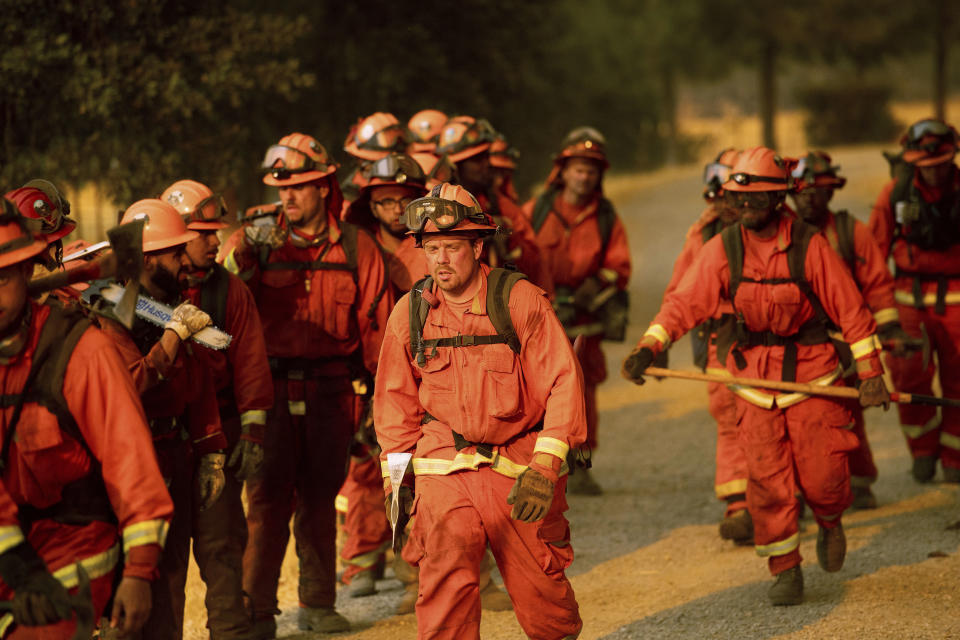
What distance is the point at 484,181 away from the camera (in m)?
9.61

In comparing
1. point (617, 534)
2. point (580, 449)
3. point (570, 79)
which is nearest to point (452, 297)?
point (580, 449)

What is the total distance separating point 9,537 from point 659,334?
403 centimetres

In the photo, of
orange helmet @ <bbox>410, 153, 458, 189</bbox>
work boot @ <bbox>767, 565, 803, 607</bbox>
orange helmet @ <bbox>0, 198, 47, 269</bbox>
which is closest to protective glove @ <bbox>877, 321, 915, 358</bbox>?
work boot @ <bbox>767, 565, 803, 607</bbox>

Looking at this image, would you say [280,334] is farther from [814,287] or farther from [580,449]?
[814,287]

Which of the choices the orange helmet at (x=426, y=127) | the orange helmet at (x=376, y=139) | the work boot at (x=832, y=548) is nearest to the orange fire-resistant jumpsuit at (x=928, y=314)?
the work boot at (x=832, y=548)

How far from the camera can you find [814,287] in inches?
298

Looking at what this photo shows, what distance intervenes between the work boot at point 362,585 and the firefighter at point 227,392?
1.70 metres

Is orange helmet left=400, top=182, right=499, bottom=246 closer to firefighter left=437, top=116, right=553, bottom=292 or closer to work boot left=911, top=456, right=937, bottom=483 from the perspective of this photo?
firefighter left=437, top=116, right=553, bottom=292

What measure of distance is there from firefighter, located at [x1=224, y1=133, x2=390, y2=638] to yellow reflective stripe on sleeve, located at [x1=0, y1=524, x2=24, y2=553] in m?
3.14

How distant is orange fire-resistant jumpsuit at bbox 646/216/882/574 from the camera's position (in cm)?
758

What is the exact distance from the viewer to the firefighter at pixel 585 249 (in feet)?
36.5

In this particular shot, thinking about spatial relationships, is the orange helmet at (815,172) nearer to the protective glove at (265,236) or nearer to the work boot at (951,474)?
the work boot at (951,474)

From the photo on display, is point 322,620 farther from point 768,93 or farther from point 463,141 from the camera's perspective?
point 768,93

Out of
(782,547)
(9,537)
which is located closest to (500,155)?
(782,547)
